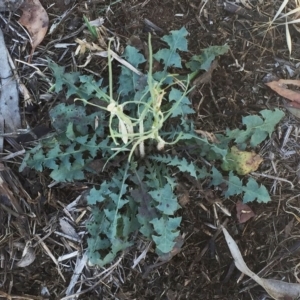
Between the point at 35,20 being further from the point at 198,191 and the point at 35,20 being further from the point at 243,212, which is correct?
the point at 243,212

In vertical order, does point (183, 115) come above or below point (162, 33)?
below

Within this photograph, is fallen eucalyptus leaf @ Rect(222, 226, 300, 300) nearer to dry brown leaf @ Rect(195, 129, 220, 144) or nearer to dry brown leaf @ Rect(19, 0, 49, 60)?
dry brown leaf @ Rect(195, 129, 220, 144)

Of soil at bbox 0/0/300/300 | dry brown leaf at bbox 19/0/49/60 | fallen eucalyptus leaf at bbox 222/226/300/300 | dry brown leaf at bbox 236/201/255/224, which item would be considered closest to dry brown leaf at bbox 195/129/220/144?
soil at bbox 0/0/300/300

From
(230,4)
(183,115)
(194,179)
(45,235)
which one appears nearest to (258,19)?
(230,4)

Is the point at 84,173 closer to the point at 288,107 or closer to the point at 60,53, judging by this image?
the point at 60,53

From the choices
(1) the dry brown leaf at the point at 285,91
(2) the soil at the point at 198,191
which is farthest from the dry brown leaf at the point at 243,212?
(1) the dry brown leaf at the point at 285,91

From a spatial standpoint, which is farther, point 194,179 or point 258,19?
point 258,19
